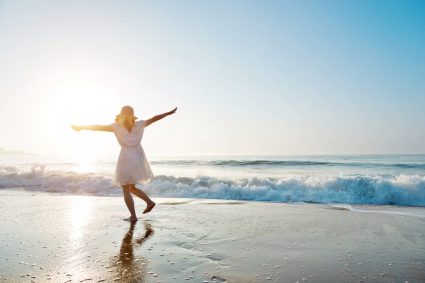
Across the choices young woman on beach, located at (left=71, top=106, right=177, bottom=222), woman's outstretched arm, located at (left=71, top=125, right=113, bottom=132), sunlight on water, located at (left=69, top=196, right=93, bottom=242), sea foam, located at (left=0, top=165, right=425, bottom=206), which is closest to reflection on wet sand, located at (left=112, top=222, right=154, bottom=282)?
sunlight on water, located at (left=69, top=196, right=93, bottom=242)

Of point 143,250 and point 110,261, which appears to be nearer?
point 110,261

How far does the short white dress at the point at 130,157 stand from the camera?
6.71 metres

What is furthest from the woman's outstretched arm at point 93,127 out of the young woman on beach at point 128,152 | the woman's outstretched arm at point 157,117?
the woman's outstretched arm at point 157,117

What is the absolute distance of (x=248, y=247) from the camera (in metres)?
4.65

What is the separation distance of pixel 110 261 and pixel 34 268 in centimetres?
79

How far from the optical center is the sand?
138 inches

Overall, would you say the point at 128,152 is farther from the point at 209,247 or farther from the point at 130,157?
the point at 209,247

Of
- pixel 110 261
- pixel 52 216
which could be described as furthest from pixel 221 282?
pixel 52 216

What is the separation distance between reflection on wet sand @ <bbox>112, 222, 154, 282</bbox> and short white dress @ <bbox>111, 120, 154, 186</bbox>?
1.72 metres

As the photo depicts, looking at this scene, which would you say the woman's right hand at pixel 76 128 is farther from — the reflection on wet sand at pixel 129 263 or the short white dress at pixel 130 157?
the reflection on wet sand at pixel 129 263

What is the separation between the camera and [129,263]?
3.88m

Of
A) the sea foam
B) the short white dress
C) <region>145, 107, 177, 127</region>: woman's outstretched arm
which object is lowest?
the sea foam

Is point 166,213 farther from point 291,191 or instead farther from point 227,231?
point 291,191

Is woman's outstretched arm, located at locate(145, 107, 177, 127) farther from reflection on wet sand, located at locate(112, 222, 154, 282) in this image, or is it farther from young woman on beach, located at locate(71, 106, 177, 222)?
reflection on wet sand, located at locate(112, 222, 154, 282)
